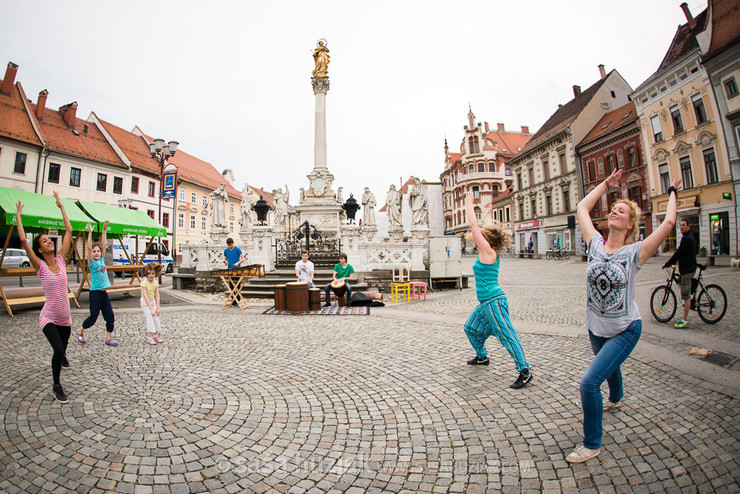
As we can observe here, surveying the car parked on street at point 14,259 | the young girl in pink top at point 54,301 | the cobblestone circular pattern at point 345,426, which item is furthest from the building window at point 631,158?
the car parked on street at point 14,259

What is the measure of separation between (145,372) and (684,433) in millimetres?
5631

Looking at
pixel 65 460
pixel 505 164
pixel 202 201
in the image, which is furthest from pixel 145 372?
pixel 505 164

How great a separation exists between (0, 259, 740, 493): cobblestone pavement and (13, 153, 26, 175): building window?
31174 mm

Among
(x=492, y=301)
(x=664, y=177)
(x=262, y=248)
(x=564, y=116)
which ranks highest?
(x=564, y=116)

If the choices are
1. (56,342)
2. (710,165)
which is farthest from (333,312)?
(710,165)

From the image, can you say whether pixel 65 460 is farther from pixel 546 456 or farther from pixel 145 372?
pixel 546 456

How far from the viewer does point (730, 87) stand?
62.3ft

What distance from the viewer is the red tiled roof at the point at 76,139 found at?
3051 cm

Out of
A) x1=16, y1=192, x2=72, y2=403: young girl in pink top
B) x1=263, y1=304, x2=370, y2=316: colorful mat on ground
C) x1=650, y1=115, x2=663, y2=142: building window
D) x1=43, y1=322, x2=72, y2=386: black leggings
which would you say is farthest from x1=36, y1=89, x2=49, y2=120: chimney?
x1=650, y1=115, x2=663, y2=142: building window

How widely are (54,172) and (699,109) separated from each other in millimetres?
47704

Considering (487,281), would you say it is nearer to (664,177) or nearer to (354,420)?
(354,420)

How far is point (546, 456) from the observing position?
261cm

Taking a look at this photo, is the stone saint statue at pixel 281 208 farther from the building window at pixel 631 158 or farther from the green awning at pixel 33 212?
the building window at pixel 631 158

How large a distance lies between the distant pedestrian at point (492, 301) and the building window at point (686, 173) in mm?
27031
